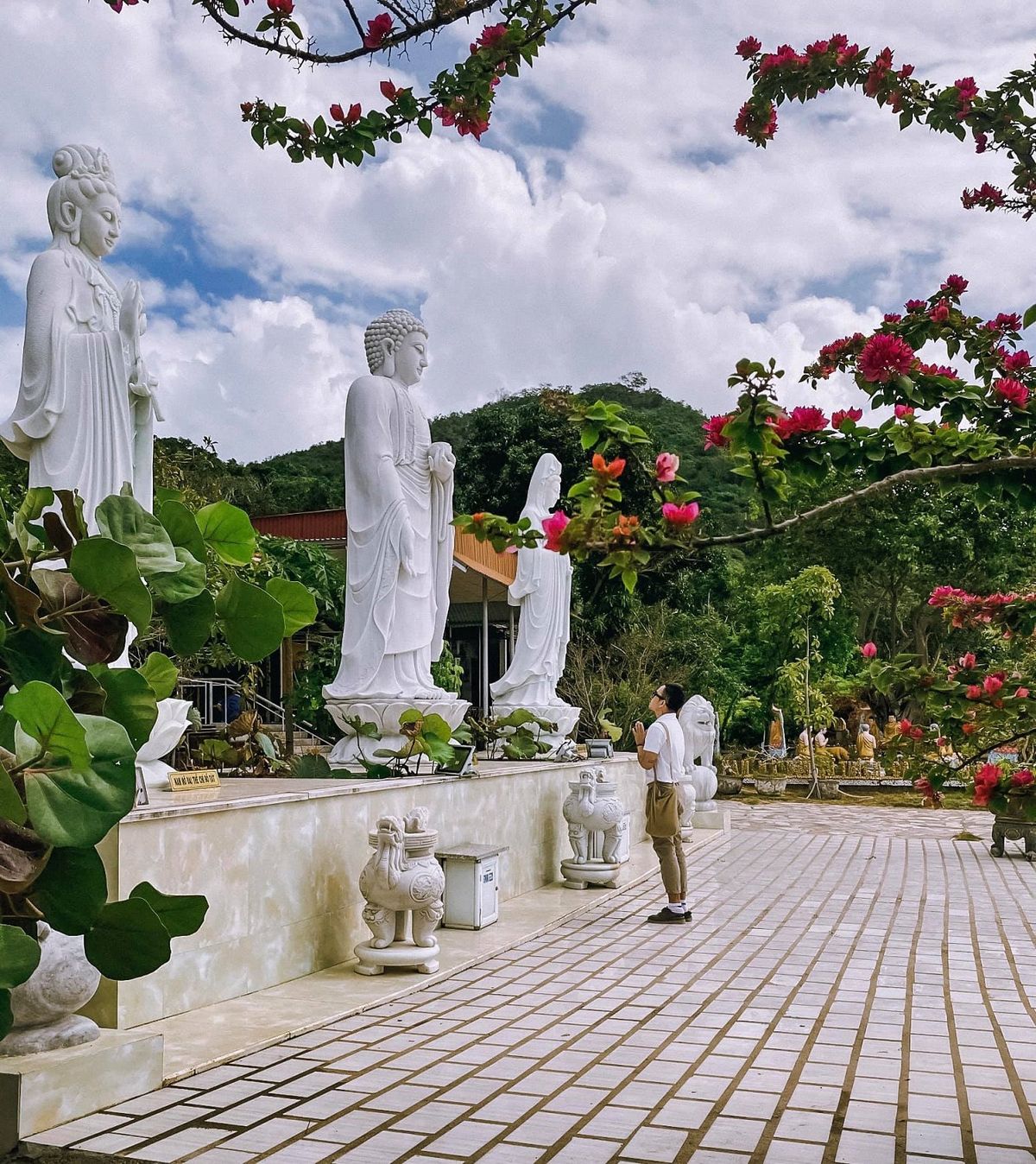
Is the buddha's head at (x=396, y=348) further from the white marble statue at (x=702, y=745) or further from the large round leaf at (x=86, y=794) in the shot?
the large round leaf at (x=86, y=794)

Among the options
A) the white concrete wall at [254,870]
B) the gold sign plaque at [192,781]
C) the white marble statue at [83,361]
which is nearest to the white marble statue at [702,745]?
the white concrete wall at [254,870]

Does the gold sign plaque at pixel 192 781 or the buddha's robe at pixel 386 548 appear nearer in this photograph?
the gold sign plaque at pixel 192 781

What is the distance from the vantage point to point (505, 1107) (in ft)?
12.4

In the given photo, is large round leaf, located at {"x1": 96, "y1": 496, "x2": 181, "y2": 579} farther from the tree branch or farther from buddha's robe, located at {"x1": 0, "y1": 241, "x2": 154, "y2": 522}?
buddha's robe, located at {"x1": 0, "y1": 241, "x2": 154, "y2": 522}

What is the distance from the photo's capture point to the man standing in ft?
24.2

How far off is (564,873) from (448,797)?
1.72 metres

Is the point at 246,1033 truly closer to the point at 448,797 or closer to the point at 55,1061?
the point at 55,1061

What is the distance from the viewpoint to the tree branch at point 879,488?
8.46 feet

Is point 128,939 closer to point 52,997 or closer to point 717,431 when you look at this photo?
point 717,431

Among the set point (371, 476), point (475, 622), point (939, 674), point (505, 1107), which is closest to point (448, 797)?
point (371, 476)

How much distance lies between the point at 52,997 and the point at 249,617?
297 centimetres

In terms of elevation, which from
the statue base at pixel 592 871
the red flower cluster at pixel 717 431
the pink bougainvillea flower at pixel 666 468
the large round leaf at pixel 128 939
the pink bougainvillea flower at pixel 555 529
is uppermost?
the red flower cluster at pixel 717 431

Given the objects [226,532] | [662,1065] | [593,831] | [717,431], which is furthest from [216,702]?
[226,532]

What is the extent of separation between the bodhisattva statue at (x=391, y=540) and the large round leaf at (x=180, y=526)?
23.0 ft
